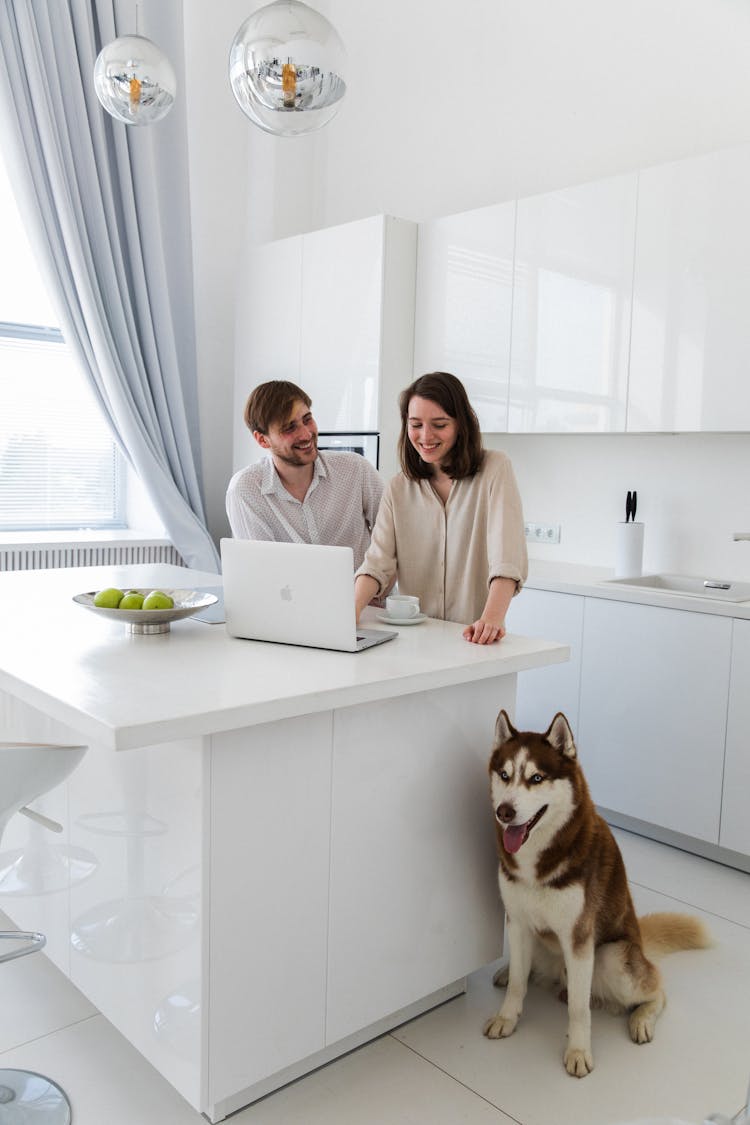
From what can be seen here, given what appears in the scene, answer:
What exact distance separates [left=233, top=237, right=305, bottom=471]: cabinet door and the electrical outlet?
4.03 ft

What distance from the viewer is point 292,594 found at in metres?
1.98

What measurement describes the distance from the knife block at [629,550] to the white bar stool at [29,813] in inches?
85.6

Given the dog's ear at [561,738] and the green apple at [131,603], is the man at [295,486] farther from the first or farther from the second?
the dog's ear at [561,738]

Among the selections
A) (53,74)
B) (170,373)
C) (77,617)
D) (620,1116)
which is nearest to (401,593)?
Answer: (77,617)

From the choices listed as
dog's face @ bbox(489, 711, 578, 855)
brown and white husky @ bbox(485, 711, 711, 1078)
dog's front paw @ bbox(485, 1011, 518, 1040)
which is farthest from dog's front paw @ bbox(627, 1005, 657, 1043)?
dog's face @ bbox(489, 711, 578, 855)

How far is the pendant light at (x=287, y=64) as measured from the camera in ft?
5.65

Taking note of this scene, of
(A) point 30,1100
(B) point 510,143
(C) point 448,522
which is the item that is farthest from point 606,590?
(A) point 30,1100

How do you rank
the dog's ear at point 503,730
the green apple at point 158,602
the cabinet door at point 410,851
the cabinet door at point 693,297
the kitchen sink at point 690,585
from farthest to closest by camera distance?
the kitchen sink at point 690,585
the cabinet door at point 693,297
the green apple at point 158,602
the dog's ear at point 503,730
the cabinet door at point 410,851

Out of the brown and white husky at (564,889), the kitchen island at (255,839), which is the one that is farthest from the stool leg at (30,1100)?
the brown and white husky at (564,889)

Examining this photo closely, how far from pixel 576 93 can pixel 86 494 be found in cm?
284

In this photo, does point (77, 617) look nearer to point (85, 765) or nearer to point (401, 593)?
point (85, 765)

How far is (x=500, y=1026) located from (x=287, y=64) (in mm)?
1997

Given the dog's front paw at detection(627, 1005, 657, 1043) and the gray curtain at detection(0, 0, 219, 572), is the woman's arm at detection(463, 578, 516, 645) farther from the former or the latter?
the gray curtain at detection(0, 0, 219, 572)

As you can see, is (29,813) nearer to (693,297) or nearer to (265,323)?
(693,297)
